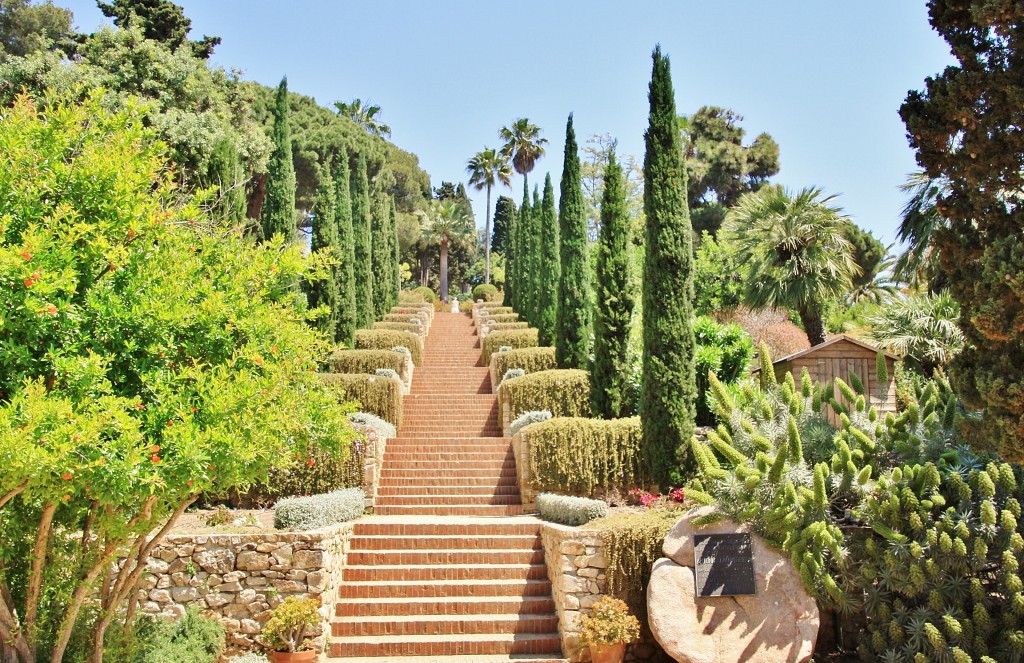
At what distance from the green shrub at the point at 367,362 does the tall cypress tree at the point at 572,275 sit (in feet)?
14.0

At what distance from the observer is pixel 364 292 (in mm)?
33469

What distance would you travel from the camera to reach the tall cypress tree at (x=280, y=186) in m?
25.9

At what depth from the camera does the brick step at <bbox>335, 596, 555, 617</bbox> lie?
12.1m

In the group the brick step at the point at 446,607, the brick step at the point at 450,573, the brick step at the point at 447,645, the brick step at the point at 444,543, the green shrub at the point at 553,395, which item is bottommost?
the brick step at the point at 447,645

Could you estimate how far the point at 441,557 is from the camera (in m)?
13.0

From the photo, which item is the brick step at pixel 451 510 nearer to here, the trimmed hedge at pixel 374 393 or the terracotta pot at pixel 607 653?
the trimmed hedge at pixel 374 393

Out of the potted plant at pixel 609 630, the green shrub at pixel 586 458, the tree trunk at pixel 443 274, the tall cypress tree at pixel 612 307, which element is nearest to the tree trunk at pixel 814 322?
the tall cypress tree at pixel 612 307

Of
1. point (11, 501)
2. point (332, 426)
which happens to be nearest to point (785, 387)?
point (332, 426)

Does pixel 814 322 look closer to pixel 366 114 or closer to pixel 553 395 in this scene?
pixel 553 395

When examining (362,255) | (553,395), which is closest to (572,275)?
(553,395)

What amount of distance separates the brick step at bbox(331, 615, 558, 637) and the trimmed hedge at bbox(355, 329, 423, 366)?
15.1m

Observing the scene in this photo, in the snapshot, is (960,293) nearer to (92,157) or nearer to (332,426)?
(332,426)

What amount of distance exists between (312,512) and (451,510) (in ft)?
12.8

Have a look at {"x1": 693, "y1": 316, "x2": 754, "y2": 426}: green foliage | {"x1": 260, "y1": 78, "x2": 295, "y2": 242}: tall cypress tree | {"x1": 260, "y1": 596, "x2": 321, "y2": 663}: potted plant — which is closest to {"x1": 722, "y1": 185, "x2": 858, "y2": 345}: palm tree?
{"x1": 693, "y1": 316, "x2": 754, "y2": 426}: green foliage
